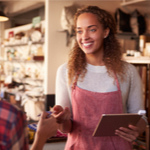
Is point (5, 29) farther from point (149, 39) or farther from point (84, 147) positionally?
point (84, 147)

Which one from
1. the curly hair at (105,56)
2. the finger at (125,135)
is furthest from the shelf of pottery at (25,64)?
the finger at (125,135)

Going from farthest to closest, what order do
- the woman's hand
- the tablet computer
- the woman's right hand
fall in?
the woman's right hand < the tablet computer < the woman's hand

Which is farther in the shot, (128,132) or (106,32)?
(106,32)

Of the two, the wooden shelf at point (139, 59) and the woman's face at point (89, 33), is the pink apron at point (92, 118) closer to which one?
the woman's face at point (89, 33)

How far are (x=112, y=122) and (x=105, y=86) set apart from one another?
0.96 feet

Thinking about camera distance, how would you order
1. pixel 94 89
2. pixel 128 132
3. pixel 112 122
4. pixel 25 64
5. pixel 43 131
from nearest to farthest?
pixel 43 131
pixel 112 122
pixel 128 132
pixel 94 89
pixel 25 64

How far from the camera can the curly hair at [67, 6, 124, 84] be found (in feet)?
5.27

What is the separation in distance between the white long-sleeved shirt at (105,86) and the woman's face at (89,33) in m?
0.13

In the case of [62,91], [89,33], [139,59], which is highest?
[89,33]

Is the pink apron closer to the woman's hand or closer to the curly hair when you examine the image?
the curly hair

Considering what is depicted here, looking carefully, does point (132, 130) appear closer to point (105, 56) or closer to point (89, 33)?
point (105, 56)

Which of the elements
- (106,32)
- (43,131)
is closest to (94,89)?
(106,32)

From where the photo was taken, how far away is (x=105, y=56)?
5.50 ft

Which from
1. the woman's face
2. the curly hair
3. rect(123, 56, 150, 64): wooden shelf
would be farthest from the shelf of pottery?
the woman's face
